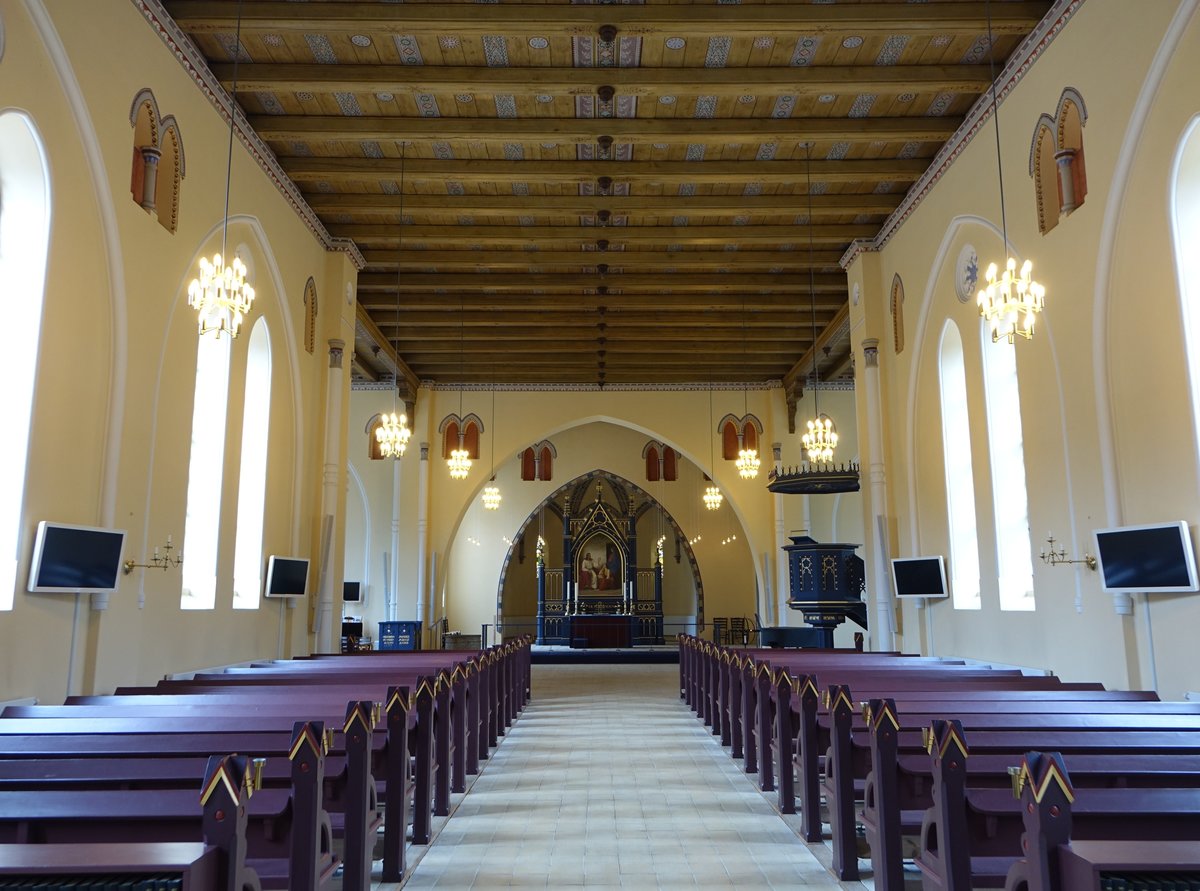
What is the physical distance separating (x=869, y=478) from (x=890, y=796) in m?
9.25

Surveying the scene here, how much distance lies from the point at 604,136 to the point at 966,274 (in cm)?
459

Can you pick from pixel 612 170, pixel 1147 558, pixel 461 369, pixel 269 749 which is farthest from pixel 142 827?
pixel 461 369

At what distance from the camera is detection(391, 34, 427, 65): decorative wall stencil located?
8688mm

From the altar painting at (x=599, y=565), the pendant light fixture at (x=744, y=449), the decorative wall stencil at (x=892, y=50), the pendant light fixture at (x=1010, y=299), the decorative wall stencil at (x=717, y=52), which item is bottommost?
the altar painting at (x=599, y=565)

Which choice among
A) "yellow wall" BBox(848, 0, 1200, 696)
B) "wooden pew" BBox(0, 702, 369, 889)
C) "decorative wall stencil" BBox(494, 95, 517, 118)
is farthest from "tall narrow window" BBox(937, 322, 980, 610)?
"wooden pew" BBox(0, 702, 369, 889)

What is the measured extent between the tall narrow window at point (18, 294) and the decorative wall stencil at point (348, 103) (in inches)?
153

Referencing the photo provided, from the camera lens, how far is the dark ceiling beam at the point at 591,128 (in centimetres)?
1015

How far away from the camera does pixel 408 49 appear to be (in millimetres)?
8891

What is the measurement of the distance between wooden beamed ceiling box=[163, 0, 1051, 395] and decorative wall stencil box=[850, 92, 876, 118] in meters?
0.04

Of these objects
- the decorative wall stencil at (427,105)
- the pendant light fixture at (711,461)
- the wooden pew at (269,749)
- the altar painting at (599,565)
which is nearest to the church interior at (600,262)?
the decorative wall stencil at (427,105)

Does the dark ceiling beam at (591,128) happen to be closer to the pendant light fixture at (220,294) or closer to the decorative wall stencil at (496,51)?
the decorative wall stencil at (496,51)

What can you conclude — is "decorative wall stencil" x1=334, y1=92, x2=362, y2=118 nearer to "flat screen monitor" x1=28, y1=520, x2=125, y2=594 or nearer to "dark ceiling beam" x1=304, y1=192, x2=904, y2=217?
"dark ceiling beam" x1=304, y1=192, x2=904, y2=217

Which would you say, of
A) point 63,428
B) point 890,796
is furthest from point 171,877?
point 63,428

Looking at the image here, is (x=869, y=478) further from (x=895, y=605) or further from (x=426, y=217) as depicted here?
(x=426, y=217)
